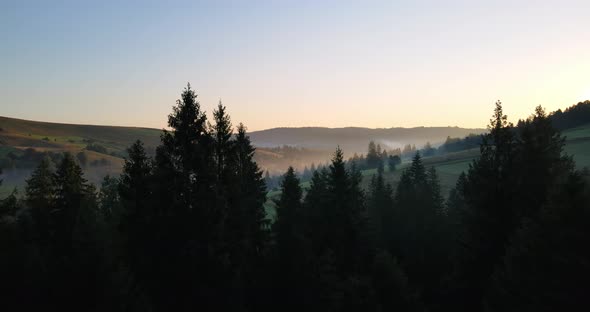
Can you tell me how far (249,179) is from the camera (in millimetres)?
35781

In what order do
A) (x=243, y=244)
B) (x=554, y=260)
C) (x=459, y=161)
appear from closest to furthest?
1. (x=554, y=260)
2. (x=243, y=244)
3. (x=459, y=161)

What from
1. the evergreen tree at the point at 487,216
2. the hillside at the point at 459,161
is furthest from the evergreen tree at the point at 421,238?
the hillside at the point at 459,161

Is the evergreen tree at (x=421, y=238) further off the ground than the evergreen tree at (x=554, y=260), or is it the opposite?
the evergreen tree at (x=554, y=260)

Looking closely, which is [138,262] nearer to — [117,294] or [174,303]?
[174,303]

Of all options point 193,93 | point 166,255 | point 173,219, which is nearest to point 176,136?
point 193,93

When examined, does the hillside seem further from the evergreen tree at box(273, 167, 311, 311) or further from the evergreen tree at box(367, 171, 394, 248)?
the evergreen tree at box(273, 167, 311, 311)

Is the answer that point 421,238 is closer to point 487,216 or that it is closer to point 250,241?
point 487,216

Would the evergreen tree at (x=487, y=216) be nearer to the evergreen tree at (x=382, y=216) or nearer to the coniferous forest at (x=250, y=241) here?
the coniferous forest at (x=250, y=241)

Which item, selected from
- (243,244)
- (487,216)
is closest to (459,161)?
(487,216)

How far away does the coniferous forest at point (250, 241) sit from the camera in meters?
17.1

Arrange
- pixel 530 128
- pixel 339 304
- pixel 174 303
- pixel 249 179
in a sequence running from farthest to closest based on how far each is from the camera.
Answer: pixel 249 179
pixel 530 128
pixel 339 304
pixel 174 303

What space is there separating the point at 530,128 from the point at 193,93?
23.2 meters

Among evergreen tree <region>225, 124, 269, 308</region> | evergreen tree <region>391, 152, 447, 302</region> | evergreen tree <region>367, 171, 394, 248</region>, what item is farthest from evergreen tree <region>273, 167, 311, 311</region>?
evergreen tree <region>367, 171, 394, 248</region>

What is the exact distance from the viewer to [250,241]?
28.2 m
